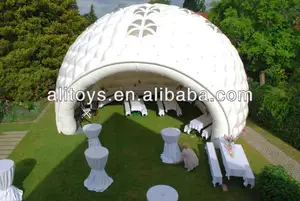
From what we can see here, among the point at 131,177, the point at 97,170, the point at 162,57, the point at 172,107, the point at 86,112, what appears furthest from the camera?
the point at 172,107

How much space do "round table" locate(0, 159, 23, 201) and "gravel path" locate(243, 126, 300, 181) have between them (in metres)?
7.35

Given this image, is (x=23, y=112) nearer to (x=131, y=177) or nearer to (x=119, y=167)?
(x=119, y=167)

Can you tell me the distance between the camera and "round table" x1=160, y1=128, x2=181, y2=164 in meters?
7.59

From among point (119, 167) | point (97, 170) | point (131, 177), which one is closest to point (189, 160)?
point (131, 177)

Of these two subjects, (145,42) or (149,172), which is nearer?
(149,172)

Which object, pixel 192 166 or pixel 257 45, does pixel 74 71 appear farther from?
pixel 257 45

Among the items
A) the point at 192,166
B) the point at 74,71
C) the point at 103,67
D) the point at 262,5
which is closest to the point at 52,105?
the point at 74,71

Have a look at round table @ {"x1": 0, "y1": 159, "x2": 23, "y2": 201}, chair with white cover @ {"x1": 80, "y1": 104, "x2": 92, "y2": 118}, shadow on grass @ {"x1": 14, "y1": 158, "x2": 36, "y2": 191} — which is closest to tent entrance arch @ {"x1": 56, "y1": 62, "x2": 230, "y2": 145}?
chair with white cover @ {"x1": 80, "y1": 104, "x2": 92, "y2": 118}

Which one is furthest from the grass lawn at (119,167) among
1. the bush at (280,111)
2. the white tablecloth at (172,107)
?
the bush at (280,111)

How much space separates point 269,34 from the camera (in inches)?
479

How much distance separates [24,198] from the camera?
6.42 m

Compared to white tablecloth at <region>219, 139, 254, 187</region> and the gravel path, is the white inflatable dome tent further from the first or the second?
white tablecloth at <region>219, 139, 254, 187</region>

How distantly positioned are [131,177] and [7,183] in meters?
3.12

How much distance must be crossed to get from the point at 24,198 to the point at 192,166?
4.60 meters
